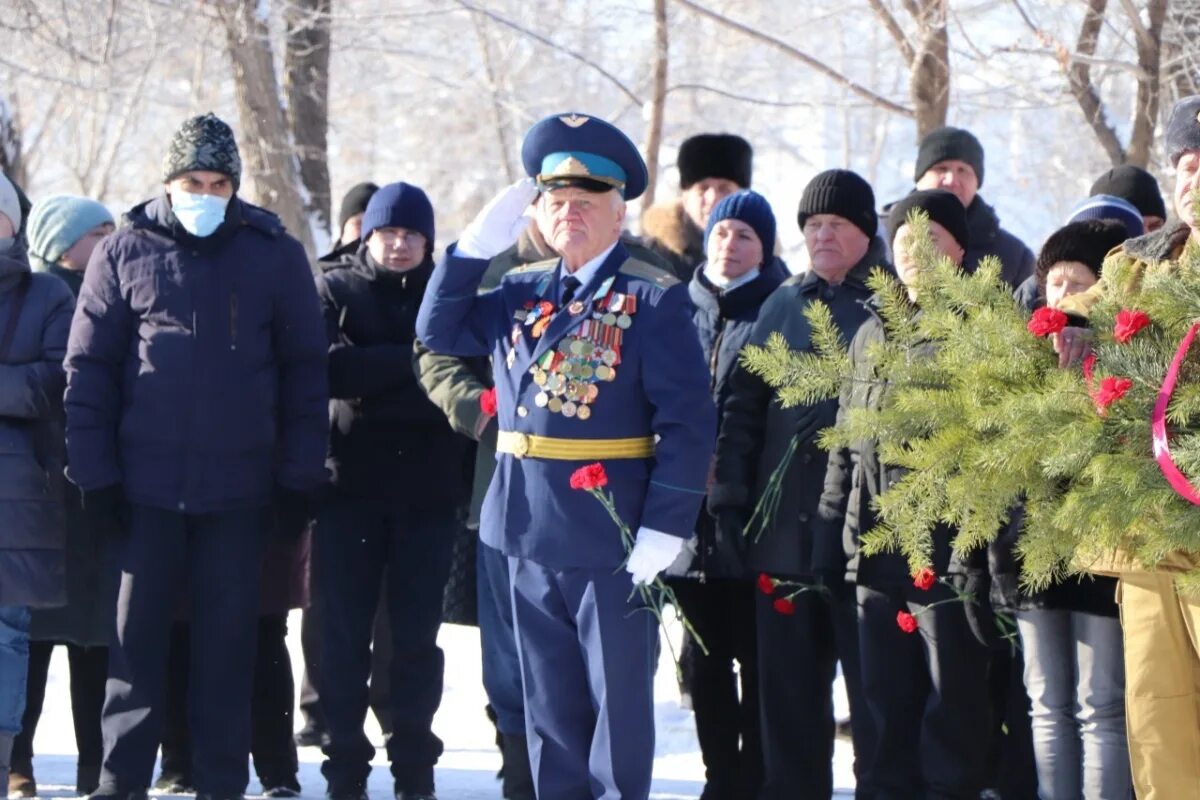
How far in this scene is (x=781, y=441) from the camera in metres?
5.84

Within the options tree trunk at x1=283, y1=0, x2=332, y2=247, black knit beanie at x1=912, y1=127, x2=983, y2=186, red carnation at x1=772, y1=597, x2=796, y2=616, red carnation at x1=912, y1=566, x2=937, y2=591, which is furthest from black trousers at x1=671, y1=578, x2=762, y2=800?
tree trunk at x1=283, y1=0, x2=332, y2=247

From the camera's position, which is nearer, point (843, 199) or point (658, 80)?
point (843, 199)

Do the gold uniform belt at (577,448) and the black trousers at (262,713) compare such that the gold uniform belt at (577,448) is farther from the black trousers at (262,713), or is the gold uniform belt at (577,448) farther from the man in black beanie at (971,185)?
the man in black beanie at (971,185)

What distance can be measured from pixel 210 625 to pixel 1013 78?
252 inches

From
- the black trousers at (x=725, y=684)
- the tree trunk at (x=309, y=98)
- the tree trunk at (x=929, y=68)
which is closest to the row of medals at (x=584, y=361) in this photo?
the black trousers at (x=725, y=684)

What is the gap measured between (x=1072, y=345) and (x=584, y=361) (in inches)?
55.3

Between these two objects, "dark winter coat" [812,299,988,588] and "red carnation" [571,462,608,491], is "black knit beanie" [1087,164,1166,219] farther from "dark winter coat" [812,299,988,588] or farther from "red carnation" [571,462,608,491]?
"red carnation" [571,462,608,491]

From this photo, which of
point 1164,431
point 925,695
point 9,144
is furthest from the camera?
point 9,144

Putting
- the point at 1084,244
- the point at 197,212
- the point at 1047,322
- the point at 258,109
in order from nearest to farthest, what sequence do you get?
the point at 1047,322 < the point at 1084,244 < the point at 197,212 < the point at 258,109

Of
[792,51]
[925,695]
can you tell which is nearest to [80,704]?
[925,695]

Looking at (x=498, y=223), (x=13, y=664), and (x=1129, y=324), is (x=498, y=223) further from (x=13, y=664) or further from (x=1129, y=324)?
(x=13, y=664)

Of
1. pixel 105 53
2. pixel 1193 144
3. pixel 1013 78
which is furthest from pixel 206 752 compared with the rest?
pixel 105 53

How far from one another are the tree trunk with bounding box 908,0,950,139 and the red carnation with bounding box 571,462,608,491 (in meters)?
5.06

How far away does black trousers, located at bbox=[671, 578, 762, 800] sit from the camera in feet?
20.1
